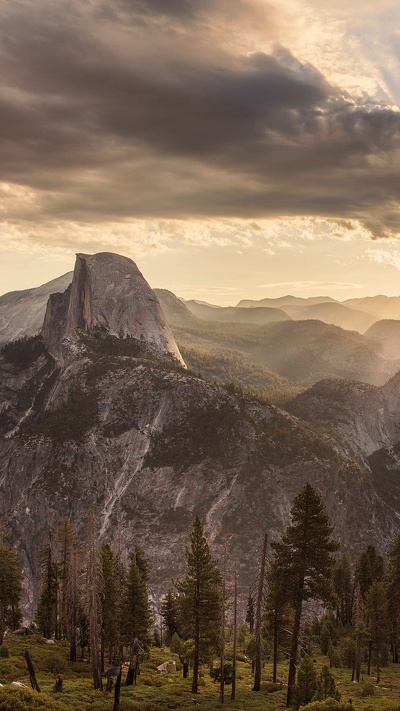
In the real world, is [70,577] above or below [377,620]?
above

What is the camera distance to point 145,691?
4838 centimetres

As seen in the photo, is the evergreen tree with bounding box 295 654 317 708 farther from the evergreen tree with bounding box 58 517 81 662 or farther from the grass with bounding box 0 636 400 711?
the evergreen tree with bounding box 58 517 81 662

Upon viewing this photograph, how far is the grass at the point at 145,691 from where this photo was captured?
122ft

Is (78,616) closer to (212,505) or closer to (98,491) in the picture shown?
(212,505)

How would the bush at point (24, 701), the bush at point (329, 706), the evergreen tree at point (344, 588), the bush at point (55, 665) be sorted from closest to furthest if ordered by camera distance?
the bush at point (24, 701) → the bush at point (329, 706) → the bush at point (55, 665) → the evergreen tree at point (344, 588)

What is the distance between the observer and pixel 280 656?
58.0 m

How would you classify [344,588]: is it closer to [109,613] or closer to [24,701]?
[109,613]

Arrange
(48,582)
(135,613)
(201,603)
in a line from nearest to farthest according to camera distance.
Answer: (201,603) → (135,613) → (48,582)

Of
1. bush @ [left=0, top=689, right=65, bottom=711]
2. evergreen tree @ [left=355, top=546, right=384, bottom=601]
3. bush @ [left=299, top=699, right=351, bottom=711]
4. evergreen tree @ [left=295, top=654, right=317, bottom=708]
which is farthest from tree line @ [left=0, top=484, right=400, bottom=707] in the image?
bush @ [left=0, top=689, right=65, bottom=711]

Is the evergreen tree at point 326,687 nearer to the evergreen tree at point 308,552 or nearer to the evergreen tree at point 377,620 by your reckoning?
the evergreen tree at point 308,552

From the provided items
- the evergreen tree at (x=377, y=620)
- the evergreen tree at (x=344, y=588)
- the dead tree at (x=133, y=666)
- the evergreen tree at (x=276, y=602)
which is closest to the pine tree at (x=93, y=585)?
the dead tree at (x=133, y=666)

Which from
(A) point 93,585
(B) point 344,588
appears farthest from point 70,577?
(B) point 344,588

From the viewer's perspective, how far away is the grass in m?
37.1

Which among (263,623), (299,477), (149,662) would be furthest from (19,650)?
(299,477)
